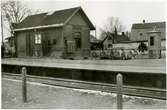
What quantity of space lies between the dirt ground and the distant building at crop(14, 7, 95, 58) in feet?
38.8

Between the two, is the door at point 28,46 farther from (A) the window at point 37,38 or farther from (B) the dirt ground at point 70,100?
(B) the dirt ground at point 70,100

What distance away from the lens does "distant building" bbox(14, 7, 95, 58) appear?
18.8 m

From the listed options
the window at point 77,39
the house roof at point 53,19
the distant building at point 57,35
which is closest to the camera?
the house roof at point 53,19

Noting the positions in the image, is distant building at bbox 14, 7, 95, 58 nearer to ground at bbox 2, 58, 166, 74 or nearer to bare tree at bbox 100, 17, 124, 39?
bare tree at bbox 100, 17, 124, 39

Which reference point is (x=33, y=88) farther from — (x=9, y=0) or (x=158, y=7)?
(x=158, y=7)

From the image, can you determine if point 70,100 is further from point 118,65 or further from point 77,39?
point 77,39

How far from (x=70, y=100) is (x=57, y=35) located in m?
13.8

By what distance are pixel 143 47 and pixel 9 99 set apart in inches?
644

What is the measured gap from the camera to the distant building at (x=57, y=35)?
742 inches

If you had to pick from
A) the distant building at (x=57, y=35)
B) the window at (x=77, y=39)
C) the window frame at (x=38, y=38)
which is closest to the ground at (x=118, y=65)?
the distant building at (x=57, y=35)

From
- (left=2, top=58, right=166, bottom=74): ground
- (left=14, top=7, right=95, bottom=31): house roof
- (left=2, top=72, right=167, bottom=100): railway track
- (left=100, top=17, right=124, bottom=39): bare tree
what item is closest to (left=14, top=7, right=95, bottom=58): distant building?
(left=14, top=7, right=95, bottom=31): house roof

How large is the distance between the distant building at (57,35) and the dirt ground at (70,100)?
1182 cm

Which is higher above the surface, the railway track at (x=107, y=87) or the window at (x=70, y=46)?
the window at (x=70, y=46)

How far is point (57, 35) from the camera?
1919cm
